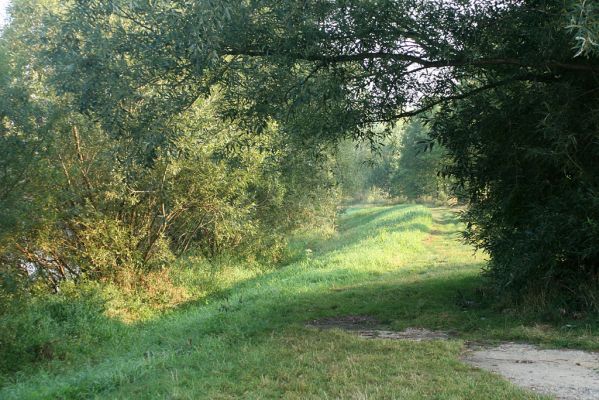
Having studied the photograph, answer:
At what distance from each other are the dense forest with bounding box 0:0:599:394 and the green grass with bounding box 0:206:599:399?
97 cm

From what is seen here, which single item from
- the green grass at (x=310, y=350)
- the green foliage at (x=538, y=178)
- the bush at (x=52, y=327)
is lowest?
the bush at (x=52, y=327)

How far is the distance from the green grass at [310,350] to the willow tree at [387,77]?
127 cm

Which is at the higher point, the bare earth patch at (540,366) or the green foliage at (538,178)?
the green foliage at (538,178)

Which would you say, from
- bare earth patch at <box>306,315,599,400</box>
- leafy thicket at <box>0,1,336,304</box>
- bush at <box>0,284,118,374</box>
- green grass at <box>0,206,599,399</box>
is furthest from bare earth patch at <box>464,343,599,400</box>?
bush at <box>0,284,118,374</box>

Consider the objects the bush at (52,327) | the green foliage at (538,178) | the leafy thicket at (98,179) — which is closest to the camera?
the green foliage at (538,178)

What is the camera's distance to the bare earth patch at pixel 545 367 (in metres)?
5.51

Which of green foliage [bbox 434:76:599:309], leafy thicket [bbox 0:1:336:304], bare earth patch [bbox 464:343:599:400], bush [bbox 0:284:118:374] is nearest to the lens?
bare earth patch [bbox 464:343:599:400]

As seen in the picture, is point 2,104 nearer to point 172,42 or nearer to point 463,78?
point 172,42

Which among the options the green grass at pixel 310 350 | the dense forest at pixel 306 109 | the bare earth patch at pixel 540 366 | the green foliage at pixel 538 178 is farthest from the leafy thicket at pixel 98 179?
the bare earth patch at pixel 540 366

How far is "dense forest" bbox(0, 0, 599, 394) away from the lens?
783cm

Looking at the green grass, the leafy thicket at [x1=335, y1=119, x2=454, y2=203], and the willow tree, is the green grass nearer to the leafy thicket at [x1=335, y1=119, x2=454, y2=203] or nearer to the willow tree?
the willow tree

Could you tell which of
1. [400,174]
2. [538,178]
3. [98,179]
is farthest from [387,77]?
[400,174]

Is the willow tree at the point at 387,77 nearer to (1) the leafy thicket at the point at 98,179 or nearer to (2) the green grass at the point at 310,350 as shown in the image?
(1) the leafy thicket at the point at 98,179

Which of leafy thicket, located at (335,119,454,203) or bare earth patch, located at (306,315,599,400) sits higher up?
leafy thicket, located at (335,119,454,203)
